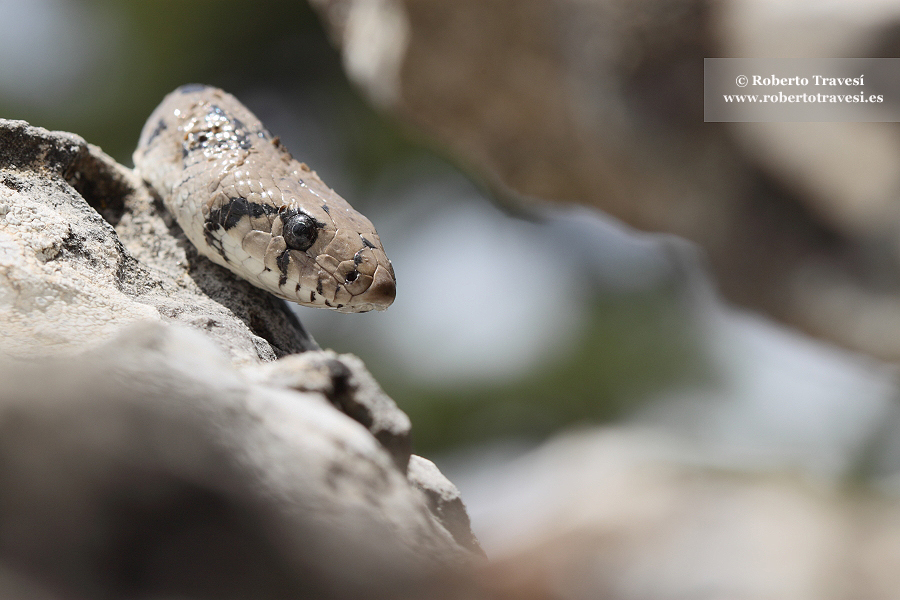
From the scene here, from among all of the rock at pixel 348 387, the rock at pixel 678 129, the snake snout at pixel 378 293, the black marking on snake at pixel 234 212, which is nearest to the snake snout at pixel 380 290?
the snake snout at pixel 378 293

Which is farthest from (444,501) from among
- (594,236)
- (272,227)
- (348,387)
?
(594,236)

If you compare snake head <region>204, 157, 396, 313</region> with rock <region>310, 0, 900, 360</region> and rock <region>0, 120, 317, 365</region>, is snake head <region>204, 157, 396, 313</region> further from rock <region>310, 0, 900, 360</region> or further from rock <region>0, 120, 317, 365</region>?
rock <region>310, 0, 900, 360</region>

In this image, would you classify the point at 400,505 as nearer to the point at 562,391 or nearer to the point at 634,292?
the point at 562,391

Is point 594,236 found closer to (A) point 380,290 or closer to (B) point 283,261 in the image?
(A) point 380,290

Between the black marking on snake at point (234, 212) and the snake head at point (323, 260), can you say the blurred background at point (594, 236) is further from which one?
the black marking on snake at point (234, 212)

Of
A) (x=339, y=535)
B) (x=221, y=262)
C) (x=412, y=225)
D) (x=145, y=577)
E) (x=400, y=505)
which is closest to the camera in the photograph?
(x=145, y=577)

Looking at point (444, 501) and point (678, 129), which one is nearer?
point (444, 501)

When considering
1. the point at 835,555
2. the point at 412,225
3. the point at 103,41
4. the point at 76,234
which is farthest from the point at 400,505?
the point at 103,41
